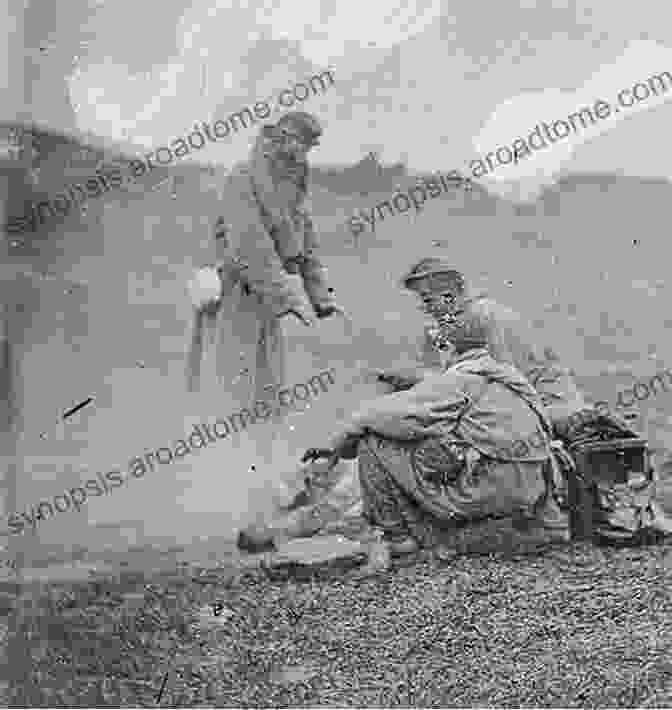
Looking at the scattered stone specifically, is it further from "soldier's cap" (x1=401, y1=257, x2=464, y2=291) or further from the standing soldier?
"soldier's cap" (x1=401, y1=257, x2=464, y2=291)

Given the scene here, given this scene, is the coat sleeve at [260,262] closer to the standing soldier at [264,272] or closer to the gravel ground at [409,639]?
the standing soldier at [264,272]

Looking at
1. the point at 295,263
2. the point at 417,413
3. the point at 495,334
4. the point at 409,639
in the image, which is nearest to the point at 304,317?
the point at 295,263

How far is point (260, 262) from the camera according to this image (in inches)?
229

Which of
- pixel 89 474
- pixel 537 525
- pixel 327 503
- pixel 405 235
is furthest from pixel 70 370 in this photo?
pixel 537 525

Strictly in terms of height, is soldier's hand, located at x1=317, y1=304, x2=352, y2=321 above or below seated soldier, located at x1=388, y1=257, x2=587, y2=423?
above

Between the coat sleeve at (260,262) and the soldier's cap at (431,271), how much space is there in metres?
0.59

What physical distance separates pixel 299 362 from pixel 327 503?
785 millimetres

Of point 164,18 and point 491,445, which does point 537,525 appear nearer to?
point 491,445

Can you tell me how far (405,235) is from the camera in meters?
5.88

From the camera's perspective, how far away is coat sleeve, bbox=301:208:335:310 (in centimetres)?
588

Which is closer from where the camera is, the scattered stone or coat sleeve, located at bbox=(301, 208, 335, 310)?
the scattered stone

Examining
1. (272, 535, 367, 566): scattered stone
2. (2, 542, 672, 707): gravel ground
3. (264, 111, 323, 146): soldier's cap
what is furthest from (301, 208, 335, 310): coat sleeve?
(2, 542, 672, 707): gravel ground

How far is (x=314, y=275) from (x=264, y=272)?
277 millimetres

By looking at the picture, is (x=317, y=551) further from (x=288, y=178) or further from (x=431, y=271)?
(x=288, y=178)
